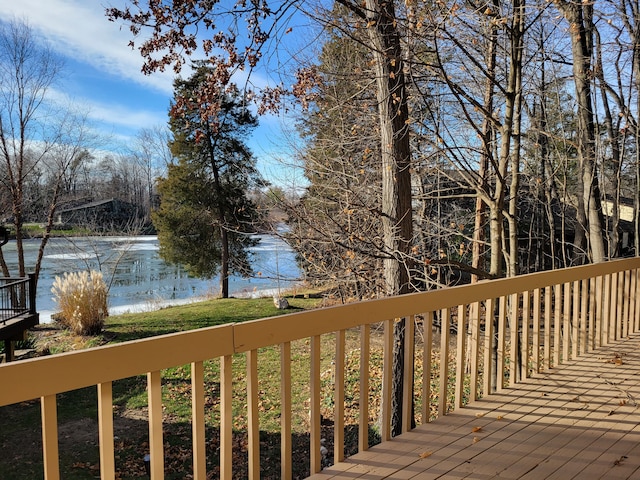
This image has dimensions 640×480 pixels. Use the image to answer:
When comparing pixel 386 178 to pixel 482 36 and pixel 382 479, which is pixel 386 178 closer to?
pixel 482 36

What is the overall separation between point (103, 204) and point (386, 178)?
57.4 feet

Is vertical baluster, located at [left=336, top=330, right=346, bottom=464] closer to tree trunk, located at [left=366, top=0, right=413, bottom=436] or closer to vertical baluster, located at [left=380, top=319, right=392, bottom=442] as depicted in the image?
vertical baluster, located at [left=380, top=319, right=392, bottom=442]

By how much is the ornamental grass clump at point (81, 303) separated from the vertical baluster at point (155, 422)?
9993 mm

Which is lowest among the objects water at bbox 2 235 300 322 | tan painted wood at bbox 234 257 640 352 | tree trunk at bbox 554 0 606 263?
water at bbox 2 235 300 322

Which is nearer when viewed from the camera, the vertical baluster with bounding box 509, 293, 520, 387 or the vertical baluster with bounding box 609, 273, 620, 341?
the vertical baluster with bounding box 509, 293, 520, 387

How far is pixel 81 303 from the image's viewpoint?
10.4 meters

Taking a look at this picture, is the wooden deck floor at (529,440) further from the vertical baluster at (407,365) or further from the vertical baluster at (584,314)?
the vertical baluster at (584,314)

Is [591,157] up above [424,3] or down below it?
below

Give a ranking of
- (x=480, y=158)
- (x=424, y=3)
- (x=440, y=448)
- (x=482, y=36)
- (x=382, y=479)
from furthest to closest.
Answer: (x=480, y=158), (x=482, y=36), (x=424, y=3), (x=440, y=448), (x=382, y=479)

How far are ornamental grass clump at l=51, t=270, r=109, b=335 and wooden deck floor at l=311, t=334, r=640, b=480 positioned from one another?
9892mm

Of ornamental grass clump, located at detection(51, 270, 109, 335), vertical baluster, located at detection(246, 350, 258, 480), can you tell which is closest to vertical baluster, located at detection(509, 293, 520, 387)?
vertical baluster, located at detection(246, 350, 258, 480)

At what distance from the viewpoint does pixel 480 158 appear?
21.3ft

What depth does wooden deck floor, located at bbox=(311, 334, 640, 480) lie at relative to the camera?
210 centimetres

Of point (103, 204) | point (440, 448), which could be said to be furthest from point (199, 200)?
point (440, 448)
